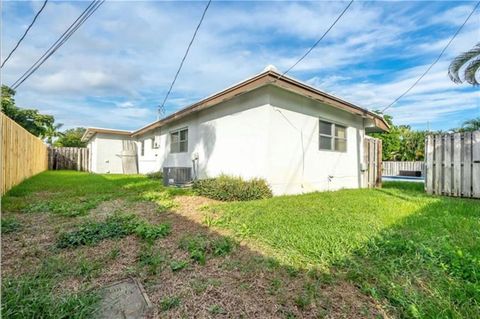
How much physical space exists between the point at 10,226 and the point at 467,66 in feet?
40.6

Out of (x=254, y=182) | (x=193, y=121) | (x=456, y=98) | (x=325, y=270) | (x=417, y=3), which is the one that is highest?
(x=417, y=3)

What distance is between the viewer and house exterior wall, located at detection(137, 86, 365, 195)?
6785mm

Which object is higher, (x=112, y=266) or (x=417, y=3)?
(x=417, y=3)

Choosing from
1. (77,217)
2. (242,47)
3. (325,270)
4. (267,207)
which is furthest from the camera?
(242,47)

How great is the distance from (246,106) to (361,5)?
3704 mm

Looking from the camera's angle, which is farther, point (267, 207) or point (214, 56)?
point (214, 56)

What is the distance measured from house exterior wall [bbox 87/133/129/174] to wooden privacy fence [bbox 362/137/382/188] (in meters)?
16.3

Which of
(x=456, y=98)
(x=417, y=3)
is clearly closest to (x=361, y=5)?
(x=417, y=3)

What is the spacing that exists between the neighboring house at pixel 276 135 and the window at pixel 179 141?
4 centimetres

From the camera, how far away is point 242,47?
7805mm

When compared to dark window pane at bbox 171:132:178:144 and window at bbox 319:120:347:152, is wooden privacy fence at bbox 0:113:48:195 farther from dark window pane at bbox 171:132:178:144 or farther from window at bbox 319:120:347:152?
window at bbox 319:120:347:152

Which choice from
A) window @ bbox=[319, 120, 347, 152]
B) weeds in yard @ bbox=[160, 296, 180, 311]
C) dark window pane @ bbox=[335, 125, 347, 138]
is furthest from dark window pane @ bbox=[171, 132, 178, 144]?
weeds in yard @ bbox=[160, 296, 180, 311]

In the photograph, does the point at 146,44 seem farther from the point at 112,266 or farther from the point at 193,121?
the point at 112,266

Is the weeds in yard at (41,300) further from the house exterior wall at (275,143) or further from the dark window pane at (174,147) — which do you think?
the dark window pane at (174,147)
